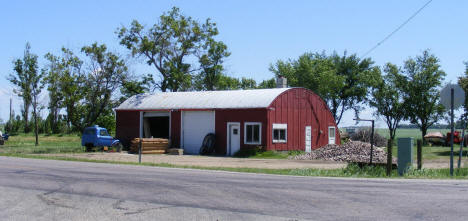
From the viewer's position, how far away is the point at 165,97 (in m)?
39.3

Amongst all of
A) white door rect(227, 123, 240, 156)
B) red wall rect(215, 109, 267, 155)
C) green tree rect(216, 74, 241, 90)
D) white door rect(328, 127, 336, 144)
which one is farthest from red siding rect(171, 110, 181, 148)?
green tree rect(216, 74, 241, 90)

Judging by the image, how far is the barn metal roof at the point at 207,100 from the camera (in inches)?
1314

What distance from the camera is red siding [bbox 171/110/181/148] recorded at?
3622cm

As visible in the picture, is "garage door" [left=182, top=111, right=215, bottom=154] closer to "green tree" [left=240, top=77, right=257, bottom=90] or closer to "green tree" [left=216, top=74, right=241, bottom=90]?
"green tree" [left=216, top=74, right=241, bottom=90]

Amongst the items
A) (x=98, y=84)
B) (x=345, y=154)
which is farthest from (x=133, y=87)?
(x=345, y=154)

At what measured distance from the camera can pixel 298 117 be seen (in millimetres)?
34469

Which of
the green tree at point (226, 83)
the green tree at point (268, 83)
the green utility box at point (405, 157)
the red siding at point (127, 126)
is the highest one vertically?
the green tree at point (268, 83)

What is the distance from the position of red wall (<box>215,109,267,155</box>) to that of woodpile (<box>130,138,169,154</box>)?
363cm

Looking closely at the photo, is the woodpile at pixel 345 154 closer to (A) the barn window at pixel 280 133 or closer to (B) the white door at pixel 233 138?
(A) the barn window at pixel 280 133

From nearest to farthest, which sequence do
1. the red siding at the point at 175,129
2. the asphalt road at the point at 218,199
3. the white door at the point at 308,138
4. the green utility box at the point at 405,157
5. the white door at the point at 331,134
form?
the asphalt road at the point at 218,199 → the green utility box at the point at 405,157 → the white door at the point at 308,138 → the red siding at the point at 175,129 → the white door at the point at 331,134

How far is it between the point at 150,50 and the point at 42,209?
3857 centimetres

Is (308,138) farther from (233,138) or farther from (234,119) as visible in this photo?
(234,119)

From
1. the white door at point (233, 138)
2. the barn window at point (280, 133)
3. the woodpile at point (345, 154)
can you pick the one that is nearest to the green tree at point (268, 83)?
the white door at point (233, 138)

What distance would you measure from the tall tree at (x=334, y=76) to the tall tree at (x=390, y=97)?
121cm
